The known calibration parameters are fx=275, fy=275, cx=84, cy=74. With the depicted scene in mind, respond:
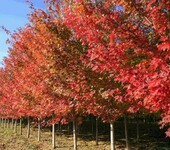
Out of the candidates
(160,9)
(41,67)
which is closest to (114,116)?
(41,67)

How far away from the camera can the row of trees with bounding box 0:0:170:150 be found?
6389mm

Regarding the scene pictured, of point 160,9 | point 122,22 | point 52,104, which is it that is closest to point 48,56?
point 52,104

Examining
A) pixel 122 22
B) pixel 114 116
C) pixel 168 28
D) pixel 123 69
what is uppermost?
pixel 122 22

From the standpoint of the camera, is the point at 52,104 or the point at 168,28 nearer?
the point at 168,28

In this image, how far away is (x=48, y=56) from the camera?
12531mm

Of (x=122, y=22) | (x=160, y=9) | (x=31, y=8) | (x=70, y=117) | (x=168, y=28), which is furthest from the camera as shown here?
(x=70, y=117)

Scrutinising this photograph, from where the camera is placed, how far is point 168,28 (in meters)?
6.31

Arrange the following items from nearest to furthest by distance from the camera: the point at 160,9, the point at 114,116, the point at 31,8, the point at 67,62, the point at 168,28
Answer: the point at 168,28, the point at 160,9, the point at 67,62, the point at 114,116, the point at 31,8

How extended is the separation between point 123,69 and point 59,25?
6.12 m

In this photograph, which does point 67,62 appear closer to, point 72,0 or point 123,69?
point 72,0

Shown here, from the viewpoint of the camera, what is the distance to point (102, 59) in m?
8.00

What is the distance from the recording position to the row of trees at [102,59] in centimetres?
639

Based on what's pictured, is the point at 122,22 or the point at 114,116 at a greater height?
the point at 122,22

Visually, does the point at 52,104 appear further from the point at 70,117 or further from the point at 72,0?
the point at 72,0
